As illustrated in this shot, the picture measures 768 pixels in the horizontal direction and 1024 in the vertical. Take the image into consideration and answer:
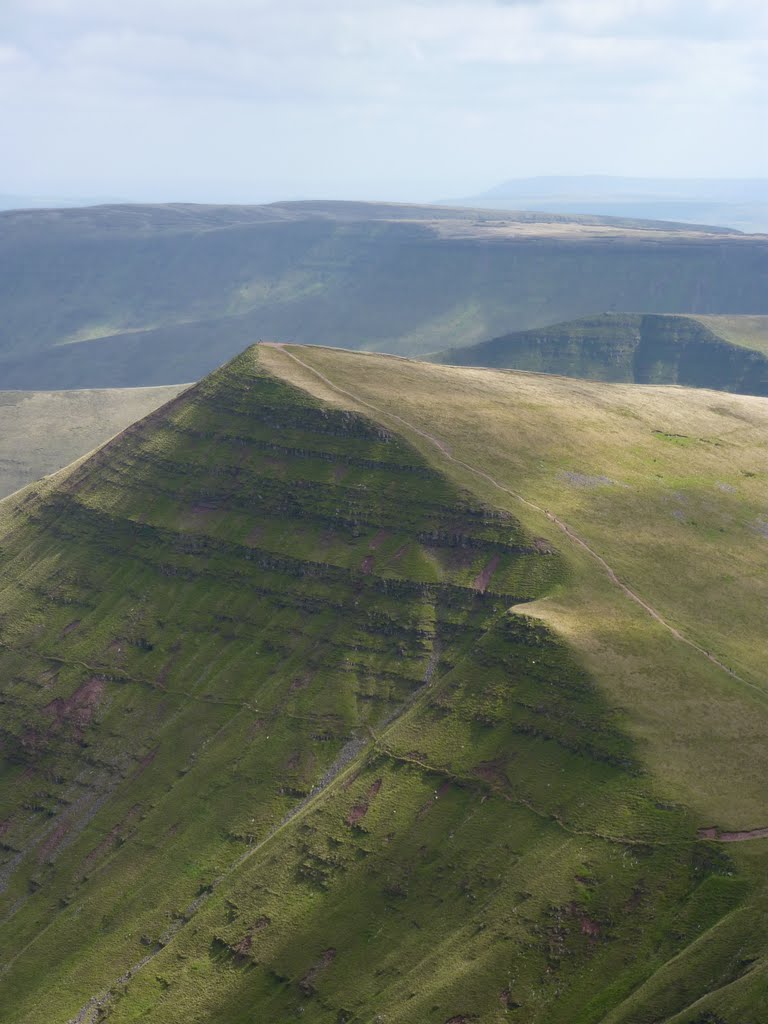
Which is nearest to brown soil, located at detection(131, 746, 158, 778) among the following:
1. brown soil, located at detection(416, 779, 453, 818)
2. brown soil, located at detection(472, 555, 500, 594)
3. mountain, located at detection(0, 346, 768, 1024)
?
mountain, located at detection(0, 346, 768, 1024)

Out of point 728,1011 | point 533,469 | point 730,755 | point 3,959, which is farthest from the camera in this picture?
point 533,469

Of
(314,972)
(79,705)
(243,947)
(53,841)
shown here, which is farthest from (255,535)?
(314,972)

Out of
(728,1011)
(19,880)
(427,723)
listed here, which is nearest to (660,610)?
(427,723)

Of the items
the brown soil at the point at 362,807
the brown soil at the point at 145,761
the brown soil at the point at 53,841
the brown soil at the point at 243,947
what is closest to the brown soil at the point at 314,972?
the brown soil at the point at 243,947

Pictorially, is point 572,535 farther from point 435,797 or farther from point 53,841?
point 53,841

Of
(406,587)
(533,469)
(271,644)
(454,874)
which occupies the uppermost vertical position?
(533,469)

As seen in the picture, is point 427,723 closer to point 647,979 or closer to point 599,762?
point 599,762
